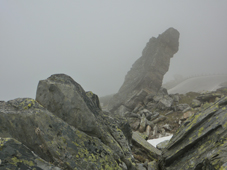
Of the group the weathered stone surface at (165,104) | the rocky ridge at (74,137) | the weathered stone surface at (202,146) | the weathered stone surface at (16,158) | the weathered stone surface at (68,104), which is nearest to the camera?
the weathered stone surface at (16,158)

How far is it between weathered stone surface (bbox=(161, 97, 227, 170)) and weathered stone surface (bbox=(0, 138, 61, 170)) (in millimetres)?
6667

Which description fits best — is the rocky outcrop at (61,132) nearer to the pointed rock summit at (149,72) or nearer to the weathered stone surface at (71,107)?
the weathered stone surface at (71,107)

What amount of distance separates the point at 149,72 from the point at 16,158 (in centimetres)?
5284

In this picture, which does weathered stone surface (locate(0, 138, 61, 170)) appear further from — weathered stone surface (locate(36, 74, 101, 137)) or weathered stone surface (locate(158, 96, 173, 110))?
weathered stone surface (locate(158, 96, 173, 110))

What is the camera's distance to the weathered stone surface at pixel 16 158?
4488 millimetres

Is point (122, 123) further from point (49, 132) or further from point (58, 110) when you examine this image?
point (49, 132)

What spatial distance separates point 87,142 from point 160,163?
5993mm

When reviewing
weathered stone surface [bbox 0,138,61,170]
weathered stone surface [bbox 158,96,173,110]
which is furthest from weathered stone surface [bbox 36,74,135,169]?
weathered stone surface [bbox 158,96,173,110]

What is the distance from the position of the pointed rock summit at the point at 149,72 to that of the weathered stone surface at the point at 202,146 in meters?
40.0

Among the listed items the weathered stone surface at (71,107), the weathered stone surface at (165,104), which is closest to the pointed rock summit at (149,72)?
the weathered stone surface at (165,104)

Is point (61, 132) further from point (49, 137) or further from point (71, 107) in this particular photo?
point (71, 107)

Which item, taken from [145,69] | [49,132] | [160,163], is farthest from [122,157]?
[145,69]

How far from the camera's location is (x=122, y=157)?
845cm

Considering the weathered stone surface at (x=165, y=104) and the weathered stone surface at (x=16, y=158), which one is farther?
the weathered stone surface at (x=165, y=104)
